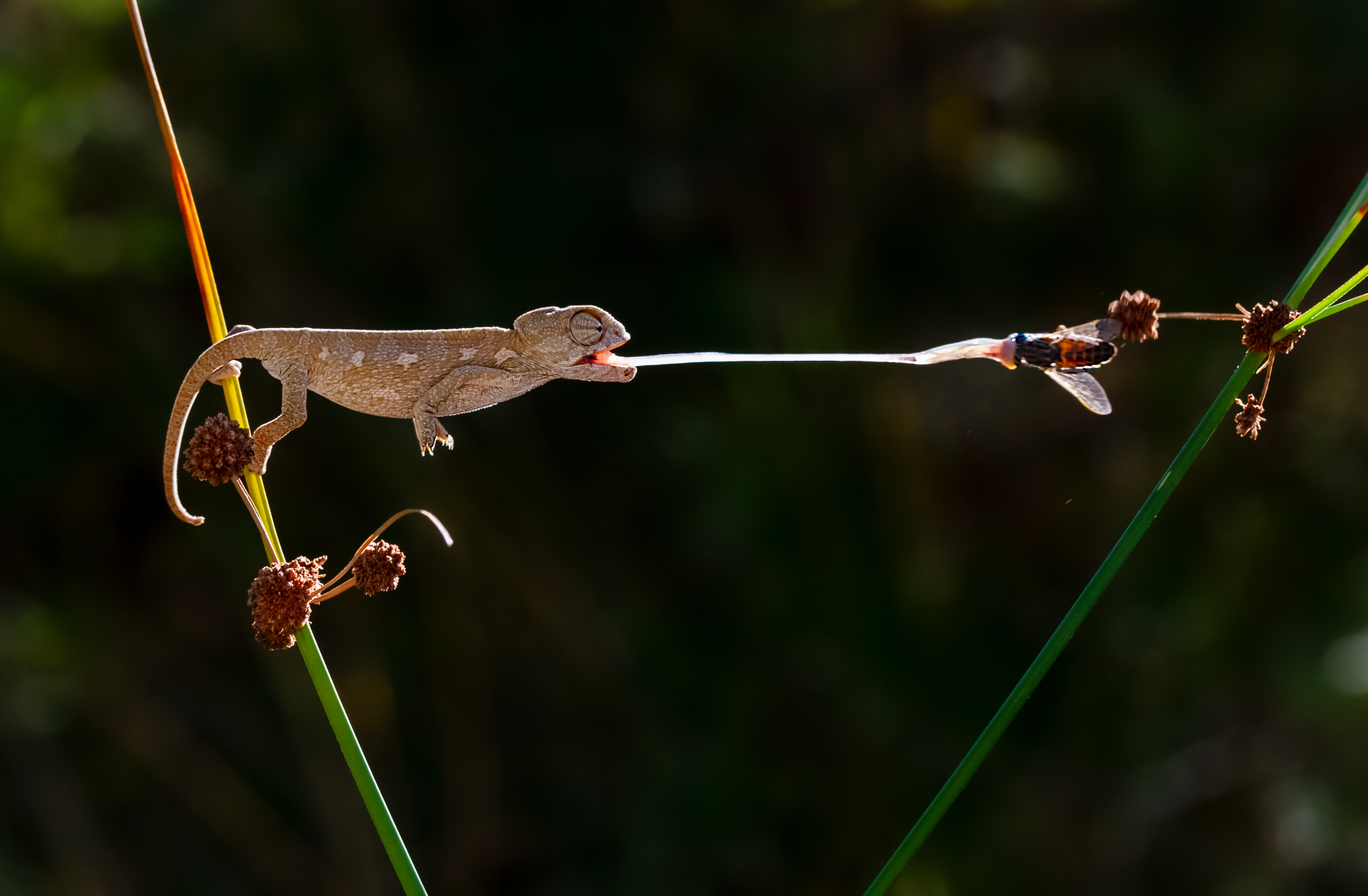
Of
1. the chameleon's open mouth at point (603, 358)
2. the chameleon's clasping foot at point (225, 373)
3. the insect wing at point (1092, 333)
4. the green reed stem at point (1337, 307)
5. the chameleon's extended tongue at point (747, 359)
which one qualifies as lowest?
the chameleon's extended tongue at point (747, 359)

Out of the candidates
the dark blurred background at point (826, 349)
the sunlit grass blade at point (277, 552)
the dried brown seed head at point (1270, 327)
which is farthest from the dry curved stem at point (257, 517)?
the dark blurred background at point (826, 349)

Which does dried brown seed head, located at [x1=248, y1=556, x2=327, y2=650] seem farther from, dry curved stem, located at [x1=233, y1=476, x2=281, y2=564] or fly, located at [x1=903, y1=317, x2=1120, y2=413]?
fly, located at [x1=903, y1=317, x2=1120, y2=413]

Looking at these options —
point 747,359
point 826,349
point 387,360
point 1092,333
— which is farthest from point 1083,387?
point 826,349

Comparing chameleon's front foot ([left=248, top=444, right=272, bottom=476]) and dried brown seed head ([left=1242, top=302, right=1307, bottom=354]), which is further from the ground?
dried brown seed head ([left=1242, top=302, right=1307, bottom=354])

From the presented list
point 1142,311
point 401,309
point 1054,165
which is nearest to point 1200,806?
point 1054,165

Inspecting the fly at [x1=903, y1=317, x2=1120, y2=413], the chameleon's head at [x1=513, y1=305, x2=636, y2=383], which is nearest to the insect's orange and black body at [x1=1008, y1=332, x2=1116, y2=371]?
the fly at [x1=903, y1=317, x2=1120, y2=413]

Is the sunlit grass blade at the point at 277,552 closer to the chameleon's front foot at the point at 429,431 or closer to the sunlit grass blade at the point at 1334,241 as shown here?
the chameleon's front foot at the point at 429,431

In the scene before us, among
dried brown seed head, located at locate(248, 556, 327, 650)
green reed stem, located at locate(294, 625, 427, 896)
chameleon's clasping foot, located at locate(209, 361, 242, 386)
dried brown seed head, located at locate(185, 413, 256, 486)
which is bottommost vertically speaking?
green reed stem, located at locate(294, 625, 427, 896)
